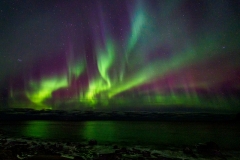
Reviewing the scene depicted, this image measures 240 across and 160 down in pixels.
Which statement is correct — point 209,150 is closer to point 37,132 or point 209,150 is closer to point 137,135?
point 137,135

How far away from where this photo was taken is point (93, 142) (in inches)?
1000

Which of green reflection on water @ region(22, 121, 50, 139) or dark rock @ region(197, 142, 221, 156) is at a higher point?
green reflection on water @ region(22, 121, 50, 139)

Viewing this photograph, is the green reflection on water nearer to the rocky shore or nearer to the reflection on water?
the reflection on water

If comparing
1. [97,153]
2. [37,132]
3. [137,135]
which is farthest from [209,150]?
[37,132]

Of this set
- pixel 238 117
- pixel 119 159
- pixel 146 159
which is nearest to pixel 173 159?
pixel 146 159

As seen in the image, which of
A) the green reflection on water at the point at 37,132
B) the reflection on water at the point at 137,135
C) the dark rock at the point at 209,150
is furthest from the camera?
the green reflection on water at the point at 37,132

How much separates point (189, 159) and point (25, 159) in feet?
42.9

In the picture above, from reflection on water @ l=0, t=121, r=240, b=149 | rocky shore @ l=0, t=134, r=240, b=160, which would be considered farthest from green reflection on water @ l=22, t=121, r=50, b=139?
rocky shore @ l=0, t=134, r=240, b=160

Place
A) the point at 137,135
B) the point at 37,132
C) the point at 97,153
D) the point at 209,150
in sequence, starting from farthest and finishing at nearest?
the point at 37,132 < the point at 137,135 < the point at 209,150 < the point at 97,153

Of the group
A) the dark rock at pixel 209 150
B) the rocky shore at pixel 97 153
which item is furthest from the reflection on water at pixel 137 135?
the rocky shore at pixel 97 153

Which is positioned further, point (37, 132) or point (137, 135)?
point (37, 132)

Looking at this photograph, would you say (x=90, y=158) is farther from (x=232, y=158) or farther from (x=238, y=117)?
(x=238, y=117)

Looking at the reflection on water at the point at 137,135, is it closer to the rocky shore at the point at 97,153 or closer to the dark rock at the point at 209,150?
the dark rock at the point at 209,150

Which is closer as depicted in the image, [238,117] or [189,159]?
[189,159]
